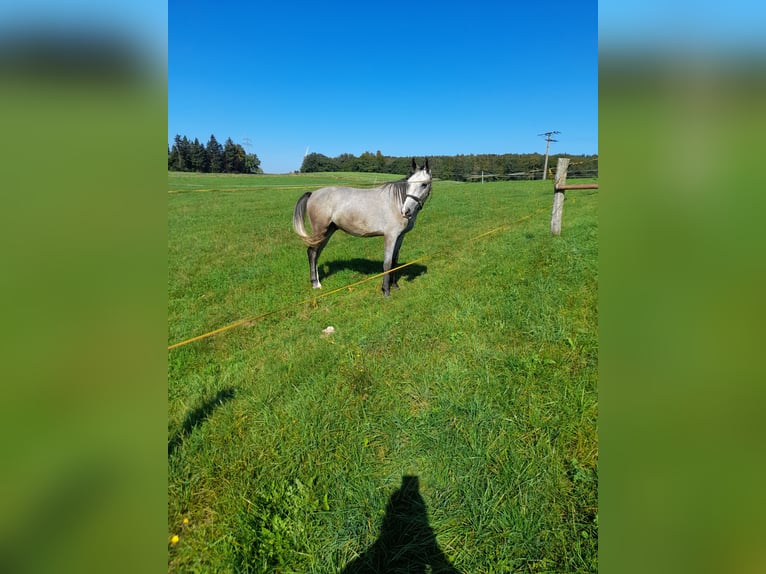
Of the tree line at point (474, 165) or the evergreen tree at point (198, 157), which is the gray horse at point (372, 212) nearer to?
the tree line at point (474, 165)

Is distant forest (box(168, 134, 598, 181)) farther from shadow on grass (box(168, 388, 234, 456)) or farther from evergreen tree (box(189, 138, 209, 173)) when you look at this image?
shadow on grass (box(168, 388, 234, 456))

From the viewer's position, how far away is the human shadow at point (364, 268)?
7102 mm

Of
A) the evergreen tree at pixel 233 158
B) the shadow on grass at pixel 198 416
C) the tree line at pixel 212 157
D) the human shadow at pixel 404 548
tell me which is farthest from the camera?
the evergreen tree at pixel 233 158

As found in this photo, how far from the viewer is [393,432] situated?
2.67 meters

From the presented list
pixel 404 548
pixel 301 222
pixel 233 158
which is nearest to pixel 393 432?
pixel 404 548

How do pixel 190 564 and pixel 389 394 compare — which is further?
pixel 389 394

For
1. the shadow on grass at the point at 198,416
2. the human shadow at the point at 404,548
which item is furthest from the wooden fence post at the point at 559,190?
the shadow on grass at the point at 198,416
